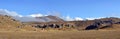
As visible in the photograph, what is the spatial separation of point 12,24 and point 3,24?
7518mm

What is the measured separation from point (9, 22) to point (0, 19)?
418 cm

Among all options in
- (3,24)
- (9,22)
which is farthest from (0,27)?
(9,22)

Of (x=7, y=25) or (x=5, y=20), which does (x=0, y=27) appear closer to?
(x=7, y=25)

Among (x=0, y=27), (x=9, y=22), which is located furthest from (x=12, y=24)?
(x=0, y=27)

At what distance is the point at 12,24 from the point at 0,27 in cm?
1370

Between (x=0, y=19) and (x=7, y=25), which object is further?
(x=0, y=19)

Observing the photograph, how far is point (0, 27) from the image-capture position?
113562 mm

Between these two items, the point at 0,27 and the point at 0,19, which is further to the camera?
the point at 0,19

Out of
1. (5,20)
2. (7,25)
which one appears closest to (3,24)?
(7,25)

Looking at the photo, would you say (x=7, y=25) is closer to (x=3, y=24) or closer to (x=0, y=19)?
(x=3, y=24)

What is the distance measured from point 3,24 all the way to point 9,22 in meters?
8.29

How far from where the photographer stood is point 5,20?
426ft

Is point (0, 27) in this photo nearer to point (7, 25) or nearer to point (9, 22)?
point (7, 25)

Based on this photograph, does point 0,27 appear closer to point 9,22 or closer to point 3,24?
point 3,24
